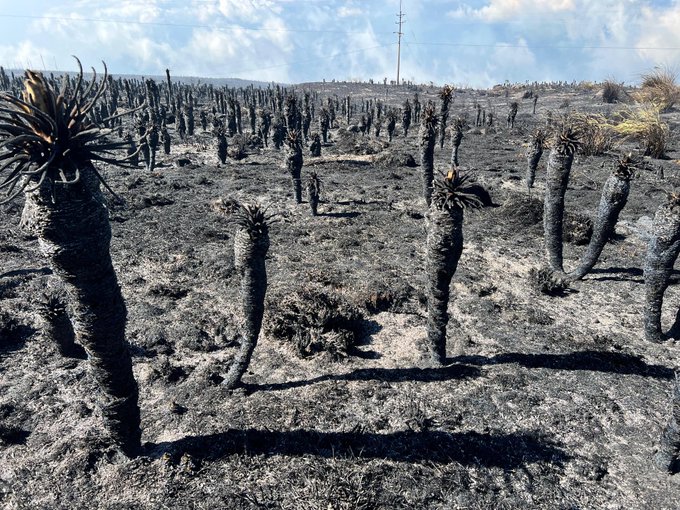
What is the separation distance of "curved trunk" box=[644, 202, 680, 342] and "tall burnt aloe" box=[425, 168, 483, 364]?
665 cm

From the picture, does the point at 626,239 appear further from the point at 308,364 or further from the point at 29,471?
the point at 29,471

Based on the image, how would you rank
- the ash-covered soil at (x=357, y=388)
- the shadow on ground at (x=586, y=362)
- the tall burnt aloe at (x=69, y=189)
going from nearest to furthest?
the tall burnt aloe at (x=69, y=189) → the ash-covered soil at (x=357, y=388) → the shadow on ground at (x=586, y=362)

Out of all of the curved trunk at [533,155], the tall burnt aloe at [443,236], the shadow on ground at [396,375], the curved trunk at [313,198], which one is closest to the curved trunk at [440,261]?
the tall burnt aloe at [443,236]

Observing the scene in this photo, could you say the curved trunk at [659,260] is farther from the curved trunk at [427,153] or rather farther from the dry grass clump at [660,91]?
the dry grass clump at [660,91]

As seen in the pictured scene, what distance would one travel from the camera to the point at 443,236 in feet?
36.9

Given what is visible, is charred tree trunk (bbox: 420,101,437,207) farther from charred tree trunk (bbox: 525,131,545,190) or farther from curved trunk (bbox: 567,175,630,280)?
curved trunk (bbox: 567,175,630,280)

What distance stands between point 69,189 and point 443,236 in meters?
8.51

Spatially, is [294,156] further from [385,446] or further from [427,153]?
[385,446]

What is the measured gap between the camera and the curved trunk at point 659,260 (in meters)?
13.1

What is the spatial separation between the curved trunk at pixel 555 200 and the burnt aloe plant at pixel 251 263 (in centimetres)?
1291

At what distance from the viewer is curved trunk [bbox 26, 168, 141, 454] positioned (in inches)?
271

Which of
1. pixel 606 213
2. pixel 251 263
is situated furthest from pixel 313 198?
pixel 251 263

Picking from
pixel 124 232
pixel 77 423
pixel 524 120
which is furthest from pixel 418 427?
pixel 524 120

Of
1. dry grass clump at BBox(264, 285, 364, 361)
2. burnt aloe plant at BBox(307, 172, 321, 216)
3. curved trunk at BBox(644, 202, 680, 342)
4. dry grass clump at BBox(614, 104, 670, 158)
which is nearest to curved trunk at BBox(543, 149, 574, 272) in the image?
curved trunk at BBox(644, 202, 680, 342)
